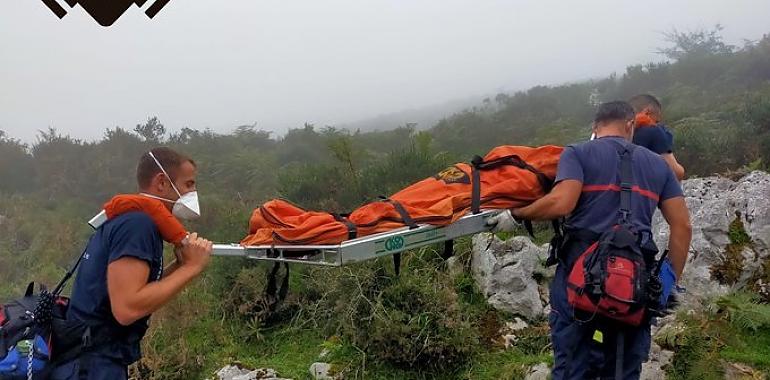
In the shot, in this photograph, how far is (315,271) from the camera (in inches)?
281

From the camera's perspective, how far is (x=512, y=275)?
6312 mm

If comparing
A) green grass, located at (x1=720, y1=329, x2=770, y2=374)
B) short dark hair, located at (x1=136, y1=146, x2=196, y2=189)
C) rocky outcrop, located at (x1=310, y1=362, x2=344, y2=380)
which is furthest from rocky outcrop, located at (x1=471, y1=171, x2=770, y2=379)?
short dark hair, located at (x1=136, y1=146, x2=196, y2=189)

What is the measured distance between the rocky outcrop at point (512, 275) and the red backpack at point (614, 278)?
286 centimetres

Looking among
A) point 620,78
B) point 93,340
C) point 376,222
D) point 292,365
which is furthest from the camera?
point 620,78

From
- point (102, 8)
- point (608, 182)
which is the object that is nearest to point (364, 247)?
point (608, 182)

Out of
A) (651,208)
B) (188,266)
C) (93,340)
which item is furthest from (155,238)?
(651,208)

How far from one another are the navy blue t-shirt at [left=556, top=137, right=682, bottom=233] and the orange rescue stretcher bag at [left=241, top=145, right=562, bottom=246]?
10.6 inches

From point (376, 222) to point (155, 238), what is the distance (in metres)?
1.27

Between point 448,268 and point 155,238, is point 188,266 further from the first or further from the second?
point 448,268

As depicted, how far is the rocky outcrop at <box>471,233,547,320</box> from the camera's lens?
6207 millimetres

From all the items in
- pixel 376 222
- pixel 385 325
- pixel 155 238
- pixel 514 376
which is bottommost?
pixel 514 376

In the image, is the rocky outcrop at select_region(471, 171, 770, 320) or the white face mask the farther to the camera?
the rocky outcrop at select_region(471, 171, 770, 320)

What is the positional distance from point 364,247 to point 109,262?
1303 mm

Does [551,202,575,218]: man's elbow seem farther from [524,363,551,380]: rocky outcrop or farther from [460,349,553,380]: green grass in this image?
[460,349,553,380]: green grass
